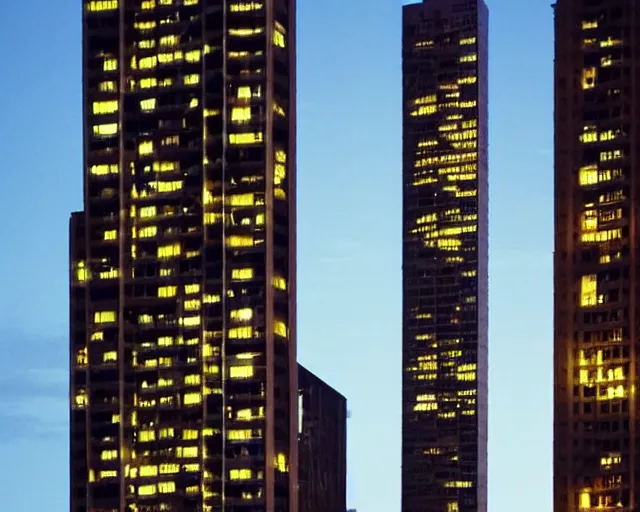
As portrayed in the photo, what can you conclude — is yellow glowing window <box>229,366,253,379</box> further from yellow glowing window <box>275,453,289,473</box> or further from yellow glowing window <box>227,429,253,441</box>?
yellow glowing window <box>275,453,289,473</box>

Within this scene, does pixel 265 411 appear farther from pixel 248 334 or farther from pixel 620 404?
pixel 620 404

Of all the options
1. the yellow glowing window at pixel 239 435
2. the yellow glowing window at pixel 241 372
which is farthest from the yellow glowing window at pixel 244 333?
the yellow glowing window at pixel 239 435

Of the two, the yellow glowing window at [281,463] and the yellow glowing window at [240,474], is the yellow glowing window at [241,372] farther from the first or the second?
the yellow glowing window at [240,474]

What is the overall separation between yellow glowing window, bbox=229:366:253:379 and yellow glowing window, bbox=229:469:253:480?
967 centimetres

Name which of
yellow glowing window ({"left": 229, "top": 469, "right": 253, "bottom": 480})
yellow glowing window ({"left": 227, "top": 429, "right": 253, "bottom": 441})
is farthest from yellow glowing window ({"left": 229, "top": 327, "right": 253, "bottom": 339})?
yellow glowing window ({"left": 229, "top": 469, "right": 253, "bottom": 480})

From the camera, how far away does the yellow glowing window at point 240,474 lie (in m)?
195

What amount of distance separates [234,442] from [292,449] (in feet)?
20.9

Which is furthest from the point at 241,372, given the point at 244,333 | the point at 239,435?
the point at 239,435

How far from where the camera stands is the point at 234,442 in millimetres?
196875

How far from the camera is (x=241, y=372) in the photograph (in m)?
198

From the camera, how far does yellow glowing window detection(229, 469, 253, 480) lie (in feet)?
639

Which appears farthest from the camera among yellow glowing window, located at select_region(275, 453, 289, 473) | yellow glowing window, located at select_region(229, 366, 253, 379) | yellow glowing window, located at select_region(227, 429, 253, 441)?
yellow glowing window, located at select_region(229, 366, 253, 379)

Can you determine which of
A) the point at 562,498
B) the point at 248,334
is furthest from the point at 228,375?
the point at 562,498

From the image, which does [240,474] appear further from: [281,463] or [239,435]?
[281,463]
